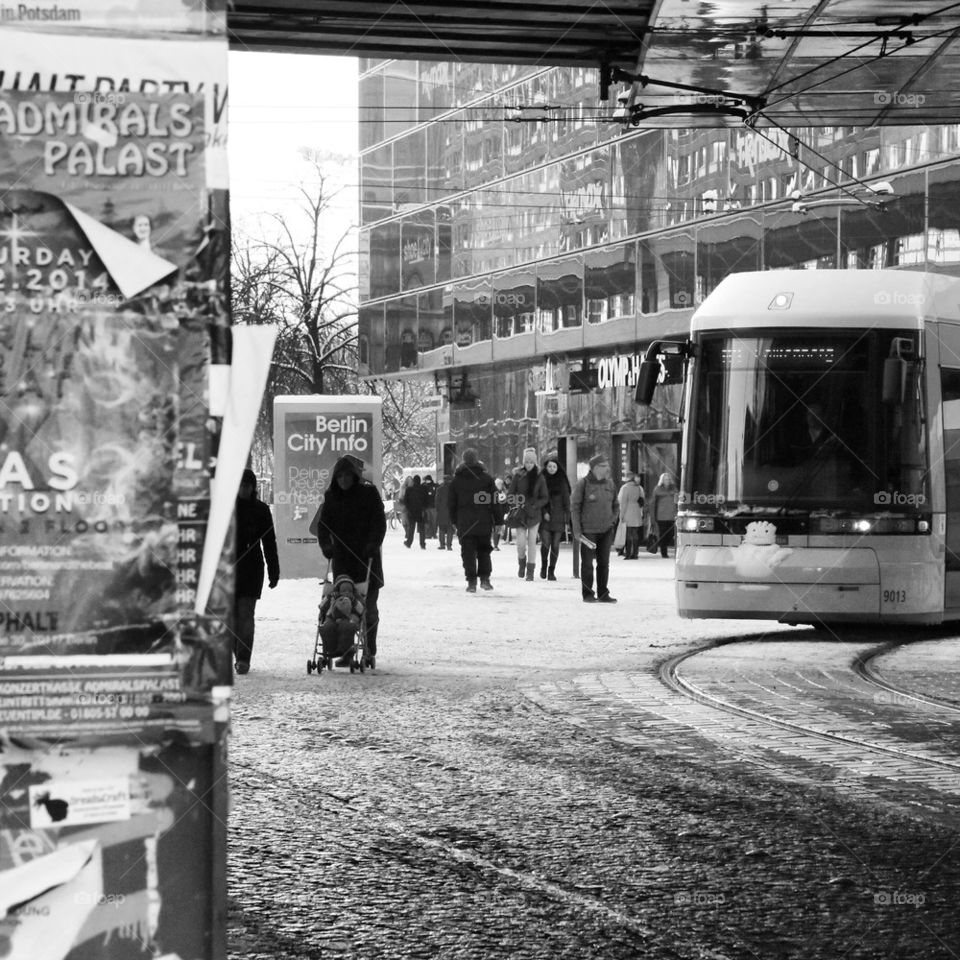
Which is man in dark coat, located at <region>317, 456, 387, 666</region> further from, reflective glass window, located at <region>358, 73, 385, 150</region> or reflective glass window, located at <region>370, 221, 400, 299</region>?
reflective glass window, located at <region>358, 73, 385, 150</region>

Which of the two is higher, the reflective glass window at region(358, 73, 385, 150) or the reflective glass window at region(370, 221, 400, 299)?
the reflective glass window at region(358, 73, 385, 150)

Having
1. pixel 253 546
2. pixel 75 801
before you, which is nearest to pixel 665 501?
pixel 253 546

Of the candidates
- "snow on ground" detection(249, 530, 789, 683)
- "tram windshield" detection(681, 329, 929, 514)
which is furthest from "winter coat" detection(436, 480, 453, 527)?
"tram windshield" detection(681, 329, 929, 514)

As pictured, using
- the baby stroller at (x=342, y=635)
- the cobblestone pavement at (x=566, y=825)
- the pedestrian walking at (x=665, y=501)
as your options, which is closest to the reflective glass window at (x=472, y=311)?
A: the pedestrian walking at (x=665, y=501)

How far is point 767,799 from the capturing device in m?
7.57

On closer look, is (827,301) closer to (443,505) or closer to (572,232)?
(443,505)

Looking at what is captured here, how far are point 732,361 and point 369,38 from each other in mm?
4488

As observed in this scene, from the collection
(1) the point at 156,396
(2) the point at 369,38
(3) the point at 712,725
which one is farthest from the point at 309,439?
(1) the point at 156,396

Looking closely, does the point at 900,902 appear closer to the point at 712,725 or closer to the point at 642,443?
the point at 712,725

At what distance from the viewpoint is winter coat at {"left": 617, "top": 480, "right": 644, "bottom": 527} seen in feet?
102

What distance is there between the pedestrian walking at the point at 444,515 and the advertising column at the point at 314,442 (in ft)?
23.5

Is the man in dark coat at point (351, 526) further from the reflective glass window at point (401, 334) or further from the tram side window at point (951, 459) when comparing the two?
the reflective glass window at point (401, 334)

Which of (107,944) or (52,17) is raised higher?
(52,17)

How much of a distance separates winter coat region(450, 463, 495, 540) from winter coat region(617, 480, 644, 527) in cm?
833
